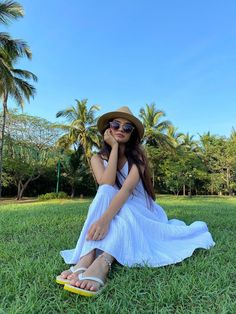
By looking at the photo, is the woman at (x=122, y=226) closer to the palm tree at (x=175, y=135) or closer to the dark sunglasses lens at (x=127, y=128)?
the dark sunglasses lens at (x=127, y=128)

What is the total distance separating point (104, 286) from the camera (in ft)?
5.86

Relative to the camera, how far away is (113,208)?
2123 millimetres

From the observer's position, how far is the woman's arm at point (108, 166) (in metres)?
2.42

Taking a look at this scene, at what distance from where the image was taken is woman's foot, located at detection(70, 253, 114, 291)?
170 centimetres

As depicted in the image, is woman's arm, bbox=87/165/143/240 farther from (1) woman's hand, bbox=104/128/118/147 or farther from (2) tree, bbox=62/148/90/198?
(2) tree, bbox=62/148/90/198

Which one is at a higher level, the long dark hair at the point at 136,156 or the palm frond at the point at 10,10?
the palm frond at the point at 10,10

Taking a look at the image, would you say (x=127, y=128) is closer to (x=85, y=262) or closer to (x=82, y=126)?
(x=85, y=262)

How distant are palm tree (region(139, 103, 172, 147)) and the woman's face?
20798 mm

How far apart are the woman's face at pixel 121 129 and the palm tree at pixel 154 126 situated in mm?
20798

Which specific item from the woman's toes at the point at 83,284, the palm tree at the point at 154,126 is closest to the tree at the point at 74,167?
the palm tree at the point at 154,126

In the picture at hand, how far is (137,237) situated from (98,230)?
332mm

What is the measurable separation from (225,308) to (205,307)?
0.11 meters

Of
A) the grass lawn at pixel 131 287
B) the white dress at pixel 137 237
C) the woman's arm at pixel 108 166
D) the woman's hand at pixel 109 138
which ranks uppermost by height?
the woman's hand at pixel 109 138

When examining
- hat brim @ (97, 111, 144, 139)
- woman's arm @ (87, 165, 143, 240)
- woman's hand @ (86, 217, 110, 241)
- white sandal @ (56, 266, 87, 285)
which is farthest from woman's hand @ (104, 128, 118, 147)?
white sandal @ (56, 266, 87, 285)
